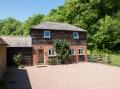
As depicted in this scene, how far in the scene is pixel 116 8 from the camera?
53594 millimetres

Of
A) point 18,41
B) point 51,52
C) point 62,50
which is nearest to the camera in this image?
point 18,41

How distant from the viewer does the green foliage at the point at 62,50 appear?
34031mm

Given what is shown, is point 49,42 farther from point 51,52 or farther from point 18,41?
point 18,41

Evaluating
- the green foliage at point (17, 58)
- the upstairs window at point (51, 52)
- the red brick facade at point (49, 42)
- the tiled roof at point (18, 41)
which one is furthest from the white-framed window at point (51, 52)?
the green foliage at point (17, 58)

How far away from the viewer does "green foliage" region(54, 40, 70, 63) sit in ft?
112

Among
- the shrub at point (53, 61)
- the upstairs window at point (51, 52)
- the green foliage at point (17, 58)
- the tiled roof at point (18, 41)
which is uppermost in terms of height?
the tiled roof at point (18, 41)

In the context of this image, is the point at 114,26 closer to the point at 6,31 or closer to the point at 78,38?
the point at 78,38

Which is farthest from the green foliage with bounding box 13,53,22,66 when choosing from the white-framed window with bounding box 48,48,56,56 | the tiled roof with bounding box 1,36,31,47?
the white-framed window with bounding box 48,48,56,56

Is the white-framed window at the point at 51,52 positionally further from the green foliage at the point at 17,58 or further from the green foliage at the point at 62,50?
the green foliage at the point at 17,58

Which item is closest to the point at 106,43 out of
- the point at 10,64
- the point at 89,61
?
the point at 89,61

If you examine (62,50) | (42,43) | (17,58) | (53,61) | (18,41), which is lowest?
Answer: (53,61)

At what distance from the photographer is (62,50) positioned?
34.0 meters

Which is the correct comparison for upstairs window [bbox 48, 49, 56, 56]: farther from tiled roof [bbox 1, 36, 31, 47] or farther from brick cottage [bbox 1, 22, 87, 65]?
tiled roof [bbox 1, 36, 31, 47]

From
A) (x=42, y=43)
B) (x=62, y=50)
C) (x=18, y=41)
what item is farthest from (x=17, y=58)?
(x=62, y=50)
